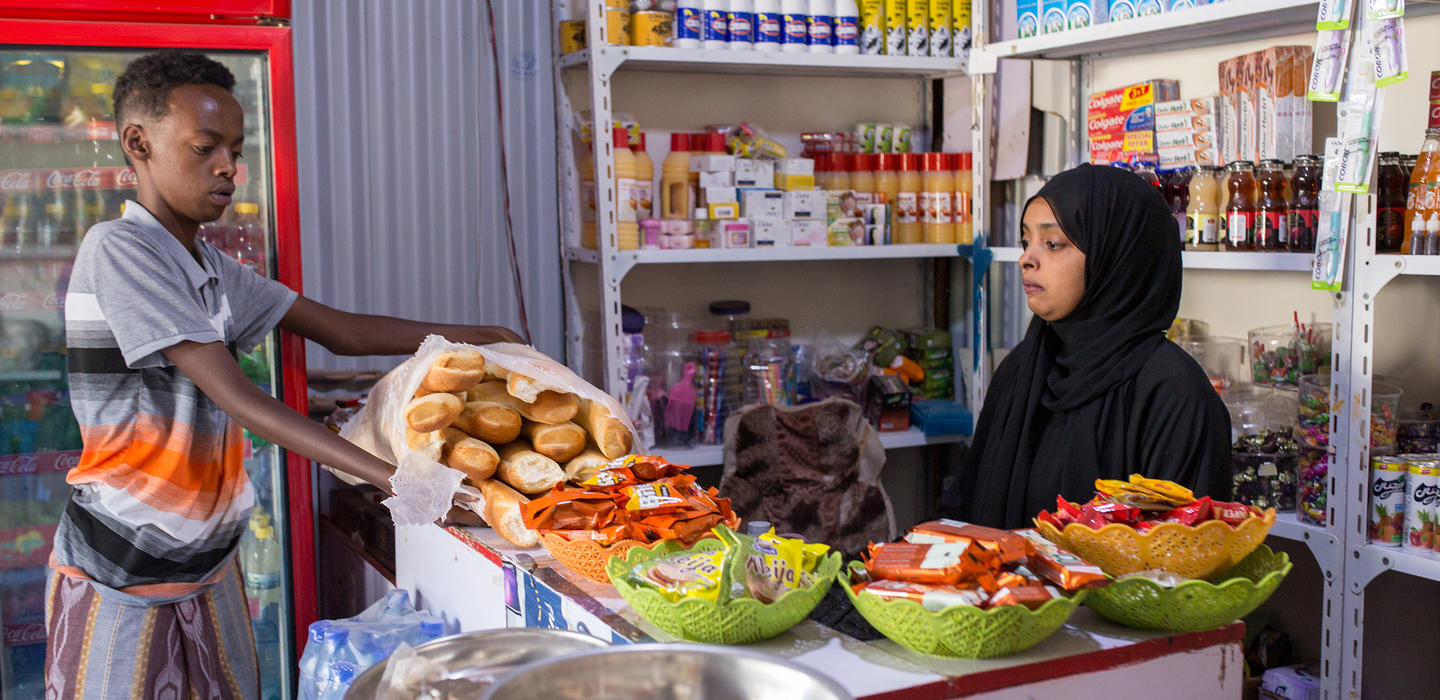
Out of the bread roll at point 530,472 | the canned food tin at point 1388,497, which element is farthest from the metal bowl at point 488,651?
the canned food tin at point 1388,497

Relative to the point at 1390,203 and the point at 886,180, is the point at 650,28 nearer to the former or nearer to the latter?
the point at 886,180

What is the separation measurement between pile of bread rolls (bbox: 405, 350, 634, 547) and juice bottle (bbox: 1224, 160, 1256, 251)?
1.72 meters

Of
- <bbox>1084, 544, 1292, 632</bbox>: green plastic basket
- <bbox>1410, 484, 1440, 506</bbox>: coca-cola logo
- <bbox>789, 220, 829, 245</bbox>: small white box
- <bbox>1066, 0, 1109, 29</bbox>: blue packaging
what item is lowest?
<bbox>1410, 484, 1440, 506</bbox>: coca-cola logo

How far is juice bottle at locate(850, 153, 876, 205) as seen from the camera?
3.93 meters

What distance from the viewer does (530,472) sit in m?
1.98

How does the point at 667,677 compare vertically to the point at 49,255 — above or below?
below

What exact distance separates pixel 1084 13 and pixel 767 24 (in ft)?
3.04

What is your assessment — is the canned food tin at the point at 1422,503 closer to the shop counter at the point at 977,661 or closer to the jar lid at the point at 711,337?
the shop counter at the point at 977,661

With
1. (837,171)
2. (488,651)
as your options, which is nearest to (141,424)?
(488,651)

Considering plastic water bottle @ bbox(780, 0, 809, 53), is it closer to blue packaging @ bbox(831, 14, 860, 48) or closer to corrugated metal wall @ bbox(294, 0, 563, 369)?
blue packaging @ bbox(831, 14, 860, 48)

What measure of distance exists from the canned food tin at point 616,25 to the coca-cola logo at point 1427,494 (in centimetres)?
233

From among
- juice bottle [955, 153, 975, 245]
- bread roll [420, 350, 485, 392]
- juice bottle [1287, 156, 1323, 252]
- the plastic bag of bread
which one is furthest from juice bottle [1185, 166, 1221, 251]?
bread roll [420, 350, 485, 392]

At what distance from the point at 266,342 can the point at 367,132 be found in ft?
3.32

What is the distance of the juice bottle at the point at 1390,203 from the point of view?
256cm
